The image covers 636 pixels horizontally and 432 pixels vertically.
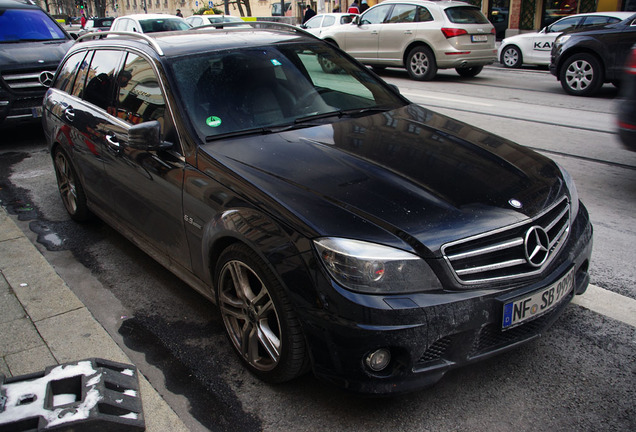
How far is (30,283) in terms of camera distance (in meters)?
4.21

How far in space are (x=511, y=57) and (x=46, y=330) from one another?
1679 centimetres

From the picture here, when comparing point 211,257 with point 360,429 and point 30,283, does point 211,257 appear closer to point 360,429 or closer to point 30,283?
point 360,429

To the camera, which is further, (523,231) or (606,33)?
(606,33)

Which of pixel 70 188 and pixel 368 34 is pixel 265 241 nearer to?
pixel 70 188

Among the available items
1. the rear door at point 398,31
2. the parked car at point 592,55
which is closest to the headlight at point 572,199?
the parked car at point 592,55

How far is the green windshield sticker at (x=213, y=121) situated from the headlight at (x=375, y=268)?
1.31 meters

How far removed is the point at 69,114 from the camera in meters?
4.95

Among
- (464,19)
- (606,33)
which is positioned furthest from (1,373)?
(464,19)

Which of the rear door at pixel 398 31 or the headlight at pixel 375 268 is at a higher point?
the rear door at pixel 398 31

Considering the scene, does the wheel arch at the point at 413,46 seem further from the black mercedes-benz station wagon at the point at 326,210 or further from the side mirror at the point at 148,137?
the side mirror at the point at 148,137

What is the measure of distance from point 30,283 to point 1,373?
1217 millimetres

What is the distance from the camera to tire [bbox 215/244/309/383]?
2.72 metres

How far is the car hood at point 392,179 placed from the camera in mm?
2633

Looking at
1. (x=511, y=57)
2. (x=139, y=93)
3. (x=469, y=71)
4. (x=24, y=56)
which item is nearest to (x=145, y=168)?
(x=139, y=93)
